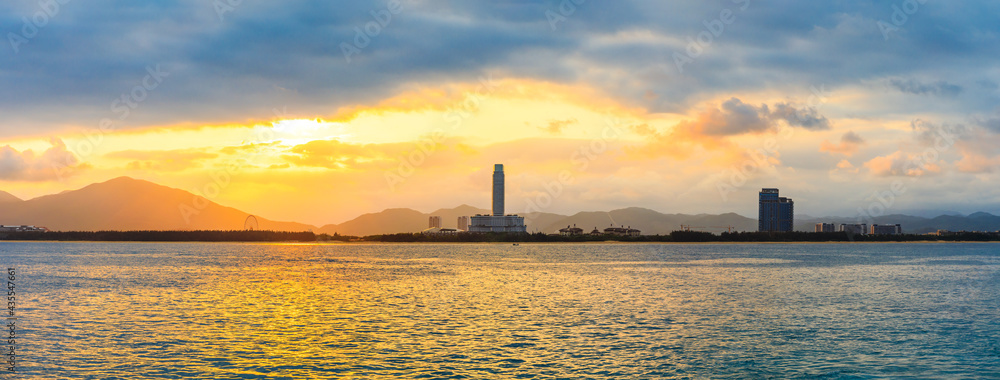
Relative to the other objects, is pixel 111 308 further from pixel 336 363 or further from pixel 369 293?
pixel 336 363

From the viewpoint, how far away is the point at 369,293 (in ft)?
249

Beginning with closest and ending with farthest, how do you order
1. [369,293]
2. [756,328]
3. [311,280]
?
[756,328] < [369,293] < [311,280]

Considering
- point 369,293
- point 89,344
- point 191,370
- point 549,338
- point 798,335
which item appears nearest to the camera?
point 191,370

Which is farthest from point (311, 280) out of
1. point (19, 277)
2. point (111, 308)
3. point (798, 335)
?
point (798, 335)

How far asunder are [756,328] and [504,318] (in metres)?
18.9

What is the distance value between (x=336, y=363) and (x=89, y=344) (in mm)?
16920

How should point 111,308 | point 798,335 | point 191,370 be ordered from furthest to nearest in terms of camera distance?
point 111,308 → point 798,335 → point 191,370

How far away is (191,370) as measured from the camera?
34.2 m

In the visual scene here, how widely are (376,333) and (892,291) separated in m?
65.2

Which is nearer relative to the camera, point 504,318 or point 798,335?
point 798,335

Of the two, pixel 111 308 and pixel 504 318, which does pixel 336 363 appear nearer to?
pixel 504 318

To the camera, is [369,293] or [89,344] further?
[369,293]

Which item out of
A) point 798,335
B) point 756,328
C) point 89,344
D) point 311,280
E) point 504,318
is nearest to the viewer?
point 89,344

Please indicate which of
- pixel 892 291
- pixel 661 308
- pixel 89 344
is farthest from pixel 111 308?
pixel 892 291
